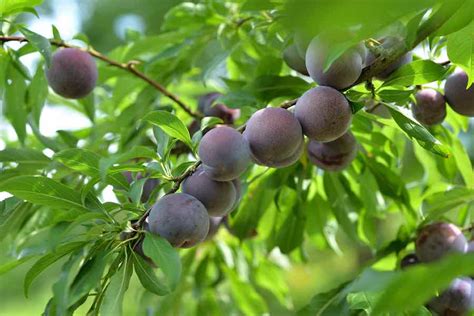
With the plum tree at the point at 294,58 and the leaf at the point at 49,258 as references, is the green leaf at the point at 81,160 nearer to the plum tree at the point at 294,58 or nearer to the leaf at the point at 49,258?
the leaf at the point at 49,258

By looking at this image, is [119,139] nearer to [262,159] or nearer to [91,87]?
[91,87]

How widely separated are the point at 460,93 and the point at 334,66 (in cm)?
32

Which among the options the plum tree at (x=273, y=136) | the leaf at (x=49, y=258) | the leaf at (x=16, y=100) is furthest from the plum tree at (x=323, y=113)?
the leaf at (x=16, y=100)

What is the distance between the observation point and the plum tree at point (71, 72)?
1324mm

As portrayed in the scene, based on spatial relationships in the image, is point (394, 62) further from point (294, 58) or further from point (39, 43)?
point (39, 43)

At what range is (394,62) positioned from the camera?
1.10m

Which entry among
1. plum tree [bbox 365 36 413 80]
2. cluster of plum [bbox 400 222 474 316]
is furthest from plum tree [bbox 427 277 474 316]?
plum tree [bbox 365 36 413 80]

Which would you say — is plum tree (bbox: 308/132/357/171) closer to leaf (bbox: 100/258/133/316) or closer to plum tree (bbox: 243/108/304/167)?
plum tree (bbox: 243/108/304/167)

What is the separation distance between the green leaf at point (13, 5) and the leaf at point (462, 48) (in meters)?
0.67

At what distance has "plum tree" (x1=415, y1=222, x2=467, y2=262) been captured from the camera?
129 cm

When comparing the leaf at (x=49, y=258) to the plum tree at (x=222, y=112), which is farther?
the plum tree at (x=222, y=112)

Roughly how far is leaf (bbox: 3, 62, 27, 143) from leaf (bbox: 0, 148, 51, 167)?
0.09 m

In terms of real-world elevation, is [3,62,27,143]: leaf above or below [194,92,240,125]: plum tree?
above

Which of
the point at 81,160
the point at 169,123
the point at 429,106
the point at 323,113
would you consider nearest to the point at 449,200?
the point at 429,106
